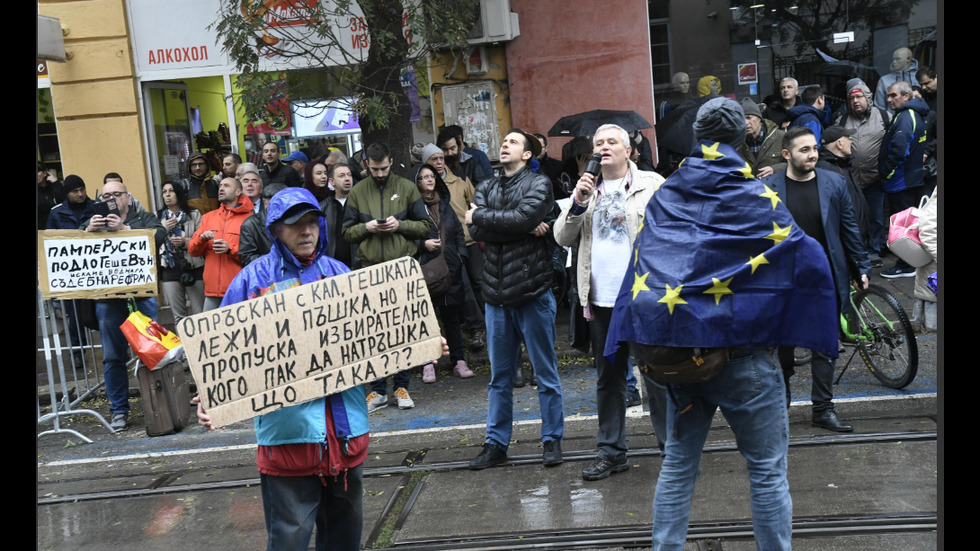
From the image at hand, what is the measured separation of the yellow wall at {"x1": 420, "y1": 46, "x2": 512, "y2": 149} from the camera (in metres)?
12.9

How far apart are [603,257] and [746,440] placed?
6.68 ft

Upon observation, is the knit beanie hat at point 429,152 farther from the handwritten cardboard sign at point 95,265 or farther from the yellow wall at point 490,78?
the yellow wall at point 490,78

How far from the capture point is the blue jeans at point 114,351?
8344mm

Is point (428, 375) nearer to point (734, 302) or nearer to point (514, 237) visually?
point (514, 237)

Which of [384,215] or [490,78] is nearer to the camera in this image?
[384,215]

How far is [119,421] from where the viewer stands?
8336mm

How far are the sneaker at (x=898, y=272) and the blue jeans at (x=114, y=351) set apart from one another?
824 cm

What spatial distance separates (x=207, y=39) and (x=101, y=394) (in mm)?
5636

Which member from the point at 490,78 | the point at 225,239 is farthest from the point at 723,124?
the point at 490,78

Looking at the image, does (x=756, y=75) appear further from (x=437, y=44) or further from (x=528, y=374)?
(x=528, y=374)

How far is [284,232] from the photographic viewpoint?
157 inches

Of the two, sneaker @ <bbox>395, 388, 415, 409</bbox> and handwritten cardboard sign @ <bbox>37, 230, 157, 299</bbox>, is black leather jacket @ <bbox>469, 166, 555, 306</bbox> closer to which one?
sneaker @ <bbox>395, 388, 415, 409</bbox>

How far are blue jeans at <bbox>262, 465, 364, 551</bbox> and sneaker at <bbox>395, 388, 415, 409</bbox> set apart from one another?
3.88 m
